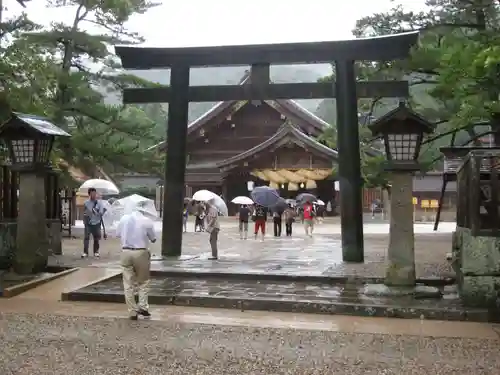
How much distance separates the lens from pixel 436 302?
774cm

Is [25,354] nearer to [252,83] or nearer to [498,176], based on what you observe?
[498,176]

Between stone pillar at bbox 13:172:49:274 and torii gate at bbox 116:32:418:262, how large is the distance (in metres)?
3.01

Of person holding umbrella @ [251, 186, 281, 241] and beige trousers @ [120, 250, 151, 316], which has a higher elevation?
person holding umbrella @ [251, 186, 281, 241]

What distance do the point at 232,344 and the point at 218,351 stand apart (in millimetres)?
320

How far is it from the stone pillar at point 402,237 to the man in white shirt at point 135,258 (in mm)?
3668

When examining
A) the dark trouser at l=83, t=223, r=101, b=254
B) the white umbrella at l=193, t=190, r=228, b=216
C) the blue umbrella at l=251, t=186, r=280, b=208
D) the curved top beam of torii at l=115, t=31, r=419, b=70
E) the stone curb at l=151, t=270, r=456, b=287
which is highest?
the curved top beam of torii at l=115, t=31, r=419, b=70

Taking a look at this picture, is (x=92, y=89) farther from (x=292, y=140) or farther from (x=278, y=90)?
(x=292, y=140)

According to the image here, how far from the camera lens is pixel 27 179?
33.4 ft

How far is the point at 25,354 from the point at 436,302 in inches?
207

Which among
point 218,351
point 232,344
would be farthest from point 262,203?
point 218,351

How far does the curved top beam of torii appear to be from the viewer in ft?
39.7

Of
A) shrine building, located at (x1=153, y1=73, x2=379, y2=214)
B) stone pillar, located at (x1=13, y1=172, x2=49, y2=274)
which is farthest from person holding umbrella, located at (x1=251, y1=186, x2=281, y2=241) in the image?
shrine building, located at (x1=153, y1=73, x2=379, y2=214)

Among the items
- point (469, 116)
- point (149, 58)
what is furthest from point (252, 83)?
point (469, 116)

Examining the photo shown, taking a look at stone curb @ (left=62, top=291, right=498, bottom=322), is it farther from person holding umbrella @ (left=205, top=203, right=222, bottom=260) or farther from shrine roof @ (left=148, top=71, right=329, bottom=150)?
shrine roof @ (left=148, top=71, right=329, bottom=150)
